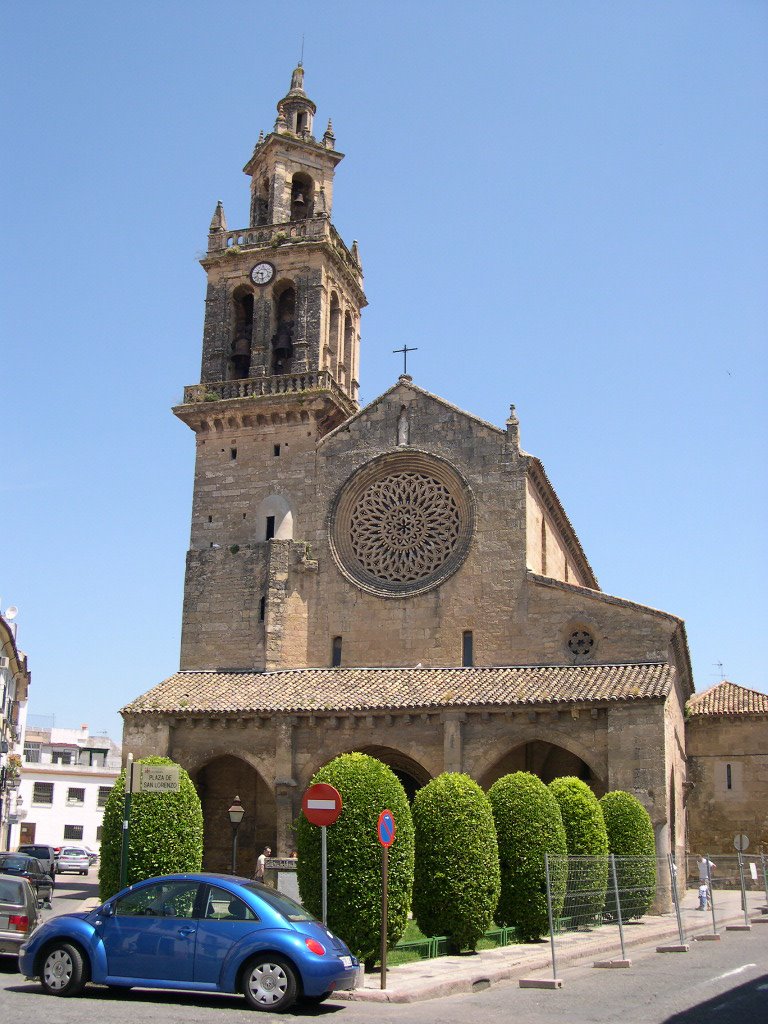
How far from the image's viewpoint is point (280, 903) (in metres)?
12.1

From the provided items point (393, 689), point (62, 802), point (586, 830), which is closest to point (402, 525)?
point (393, 689)

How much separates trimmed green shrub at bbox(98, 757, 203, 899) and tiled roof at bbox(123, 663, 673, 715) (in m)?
8.86

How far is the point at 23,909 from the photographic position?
14320mm

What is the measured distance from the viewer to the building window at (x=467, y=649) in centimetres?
2931

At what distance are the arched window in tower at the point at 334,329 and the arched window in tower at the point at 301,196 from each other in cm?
329

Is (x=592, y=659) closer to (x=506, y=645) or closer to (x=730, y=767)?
(x=506, y=645)

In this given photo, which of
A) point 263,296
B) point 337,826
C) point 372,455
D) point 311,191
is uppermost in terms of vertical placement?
point 311,191

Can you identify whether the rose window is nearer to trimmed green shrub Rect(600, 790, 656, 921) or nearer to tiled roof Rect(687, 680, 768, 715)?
trimmed green shrub Rect(600, 790, 656, 921)

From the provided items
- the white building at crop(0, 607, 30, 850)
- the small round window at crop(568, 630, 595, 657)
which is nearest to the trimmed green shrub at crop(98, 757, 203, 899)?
the small round window at crop(568, 630, 595, 657)

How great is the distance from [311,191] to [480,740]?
1928 centimetres

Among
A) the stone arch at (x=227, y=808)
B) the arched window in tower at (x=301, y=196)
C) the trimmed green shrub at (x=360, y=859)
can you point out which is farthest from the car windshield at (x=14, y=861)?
the arched window in tower at (x=301, y=196)

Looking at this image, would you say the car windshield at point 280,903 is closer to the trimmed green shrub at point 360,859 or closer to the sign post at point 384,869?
the sign post at point 384,869

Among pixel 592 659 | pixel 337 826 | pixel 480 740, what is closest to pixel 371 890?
pixel 337 826

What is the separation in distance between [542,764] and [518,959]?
12.6 meters
